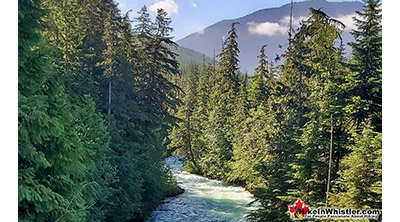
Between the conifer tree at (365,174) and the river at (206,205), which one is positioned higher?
the conifer tree at (365,174)

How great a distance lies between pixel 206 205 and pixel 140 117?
614 cm

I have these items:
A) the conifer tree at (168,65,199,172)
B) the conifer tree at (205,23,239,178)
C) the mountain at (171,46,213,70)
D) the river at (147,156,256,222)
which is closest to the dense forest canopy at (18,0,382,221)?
the river at (147,156,256,222)

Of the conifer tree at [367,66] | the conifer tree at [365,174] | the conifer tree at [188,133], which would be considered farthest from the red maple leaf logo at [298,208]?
the conifer tree at [188,133]

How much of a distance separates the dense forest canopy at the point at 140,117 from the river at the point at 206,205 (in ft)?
3.07

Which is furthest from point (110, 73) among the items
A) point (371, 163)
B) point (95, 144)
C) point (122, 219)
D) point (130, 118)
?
point (371, 163)

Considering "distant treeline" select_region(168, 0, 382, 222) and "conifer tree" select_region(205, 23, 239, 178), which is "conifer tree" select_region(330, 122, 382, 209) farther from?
"conifer tree" select_region(205, 23, 239, 178)

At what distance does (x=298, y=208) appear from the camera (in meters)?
9.19

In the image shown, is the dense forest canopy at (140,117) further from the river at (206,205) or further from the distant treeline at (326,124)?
the river at (206,205)

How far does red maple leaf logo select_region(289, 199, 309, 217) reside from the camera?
351 inches

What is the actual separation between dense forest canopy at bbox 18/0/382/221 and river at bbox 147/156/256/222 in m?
0.94

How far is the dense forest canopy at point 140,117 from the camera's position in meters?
4.81

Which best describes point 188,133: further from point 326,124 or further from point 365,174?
point 365,174

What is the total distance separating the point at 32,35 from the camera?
15.5 ft

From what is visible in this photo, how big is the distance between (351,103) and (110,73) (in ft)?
28.3
